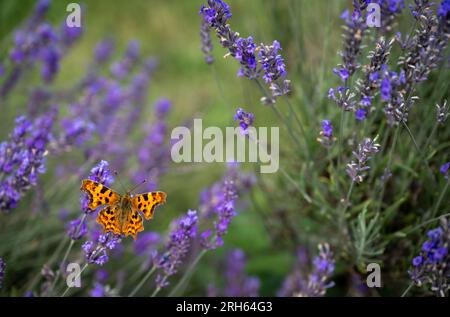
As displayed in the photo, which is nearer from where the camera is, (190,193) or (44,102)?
(44,102)

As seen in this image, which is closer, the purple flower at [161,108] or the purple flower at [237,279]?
the purple flower at [237,279]

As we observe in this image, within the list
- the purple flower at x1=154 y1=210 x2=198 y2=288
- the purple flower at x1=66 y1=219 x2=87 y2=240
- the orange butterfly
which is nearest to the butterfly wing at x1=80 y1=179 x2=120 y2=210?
the orange butterfly

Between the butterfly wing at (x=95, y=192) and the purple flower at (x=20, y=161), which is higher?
the purple flower at (x=20, y=161)

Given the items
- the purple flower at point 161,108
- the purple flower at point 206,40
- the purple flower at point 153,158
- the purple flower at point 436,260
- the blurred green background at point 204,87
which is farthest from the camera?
the purple flower at point 161,108

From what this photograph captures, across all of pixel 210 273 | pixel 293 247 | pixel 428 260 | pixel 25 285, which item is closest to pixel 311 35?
pixel 293 247

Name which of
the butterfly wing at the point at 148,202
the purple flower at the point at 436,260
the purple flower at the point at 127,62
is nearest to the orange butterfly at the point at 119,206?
the butterfly wing at the point at 148,202

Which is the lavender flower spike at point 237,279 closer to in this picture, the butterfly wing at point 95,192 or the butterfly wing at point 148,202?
the butterfly wing at point 148,202

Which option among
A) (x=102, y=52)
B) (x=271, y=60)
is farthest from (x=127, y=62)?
(x=271, y=60)
